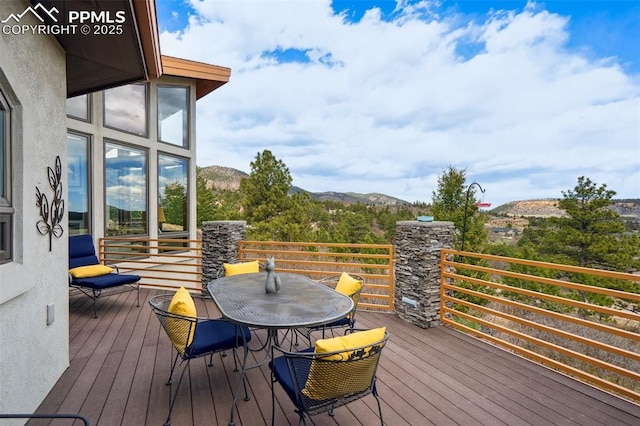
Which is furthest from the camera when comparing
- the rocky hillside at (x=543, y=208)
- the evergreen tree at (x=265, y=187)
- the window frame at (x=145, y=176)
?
the rocky hillside at (x=543, y=208)

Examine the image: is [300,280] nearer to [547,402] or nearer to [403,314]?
[403,314]

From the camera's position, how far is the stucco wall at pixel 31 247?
186 centimetres

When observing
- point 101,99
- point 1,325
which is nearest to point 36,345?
point 1,325

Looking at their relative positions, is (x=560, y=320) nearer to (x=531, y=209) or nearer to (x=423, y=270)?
(x=423, y=270)

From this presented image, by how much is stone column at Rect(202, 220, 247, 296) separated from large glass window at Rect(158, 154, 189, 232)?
2231 mm

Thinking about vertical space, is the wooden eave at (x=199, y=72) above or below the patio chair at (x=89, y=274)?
above

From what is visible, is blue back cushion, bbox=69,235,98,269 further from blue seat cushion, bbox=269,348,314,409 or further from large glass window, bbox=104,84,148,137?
blue seat cushion, bbox=269,348,314,409

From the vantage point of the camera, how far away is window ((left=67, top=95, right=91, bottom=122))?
17.0ft

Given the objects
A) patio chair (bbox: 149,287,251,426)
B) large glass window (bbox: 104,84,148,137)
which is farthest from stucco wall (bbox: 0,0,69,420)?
large glass window (bbox: 104,84,148,137)

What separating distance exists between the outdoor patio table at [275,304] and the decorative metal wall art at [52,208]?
1.36 meters

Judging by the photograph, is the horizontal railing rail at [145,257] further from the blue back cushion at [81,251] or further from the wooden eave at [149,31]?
the wooden eave at [149,31]

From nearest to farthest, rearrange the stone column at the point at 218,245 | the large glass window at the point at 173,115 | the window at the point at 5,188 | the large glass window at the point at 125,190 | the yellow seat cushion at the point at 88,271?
the window at the point at 5,188 → the yellow seat cushion at the point at 88,271 → the stone column at the point at 218,245 → the large glass window at the point at 125,190 → the large glass window at the point at 173,115

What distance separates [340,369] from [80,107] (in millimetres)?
6268

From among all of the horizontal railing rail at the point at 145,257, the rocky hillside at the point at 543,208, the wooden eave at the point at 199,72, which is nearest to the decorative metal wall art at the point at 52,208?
the horizontal railing rail at the point at 145,257
